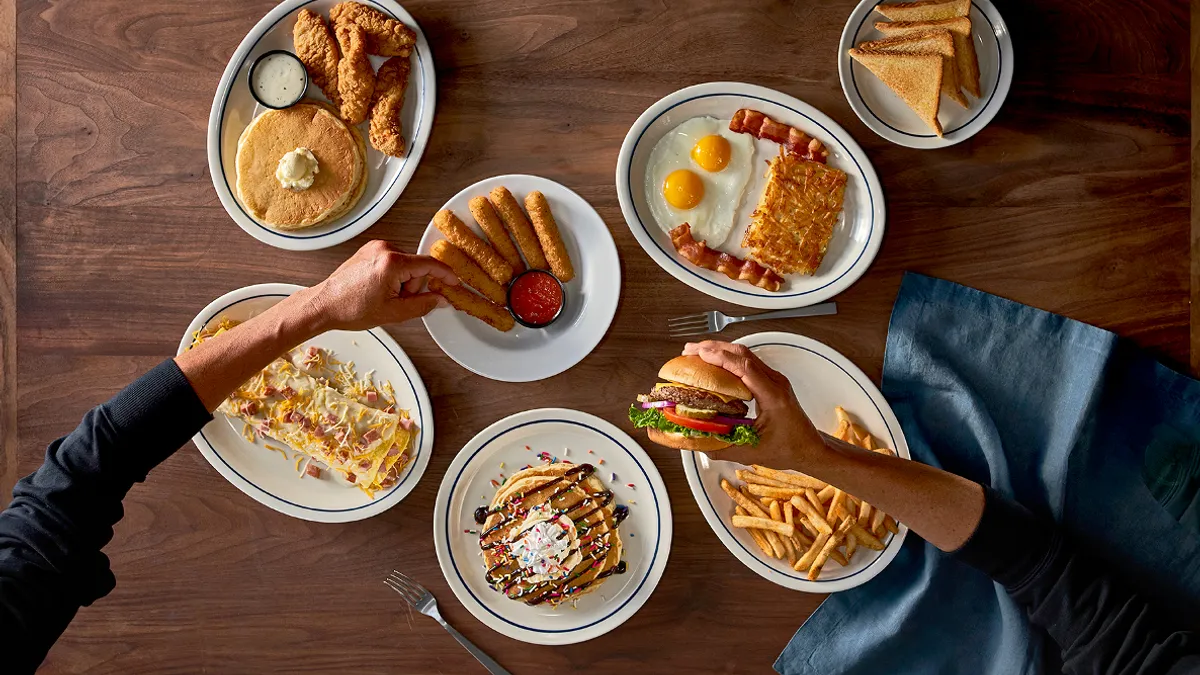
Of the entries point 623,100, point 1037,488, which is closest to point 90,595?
point 623,100

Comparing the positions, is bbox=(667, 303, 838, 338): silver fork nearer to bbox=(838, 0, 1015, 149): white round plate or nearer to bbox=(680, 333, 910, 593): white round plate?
bbox=(680, 333, 910, 593): white round plate

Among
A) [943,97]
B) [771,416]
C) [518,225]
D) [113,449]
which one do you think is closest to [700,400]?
[771,416]

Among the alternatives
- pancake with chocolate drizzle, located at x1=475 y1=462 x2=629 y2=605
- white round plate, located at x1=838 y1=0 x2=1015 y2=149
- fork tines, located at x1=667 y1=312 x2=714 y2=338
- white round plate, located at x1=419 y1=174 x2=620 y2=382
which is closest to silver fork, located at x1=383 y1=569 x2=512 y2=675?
pancake with chocolate drizzle, located at x1=475 y1=462 x2=629 y2=605

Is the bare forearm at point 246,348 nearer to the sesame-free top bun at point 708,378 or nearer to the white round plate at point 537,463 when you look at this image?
the white round plate at point 537,463

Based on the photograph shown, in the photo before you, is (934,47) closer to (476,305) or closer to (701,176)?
(701,176)

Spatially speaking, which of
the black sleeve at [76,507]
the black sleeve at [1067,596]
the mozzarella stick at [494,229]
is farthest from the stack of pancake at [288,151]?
the black sleeve at [1067,596]
